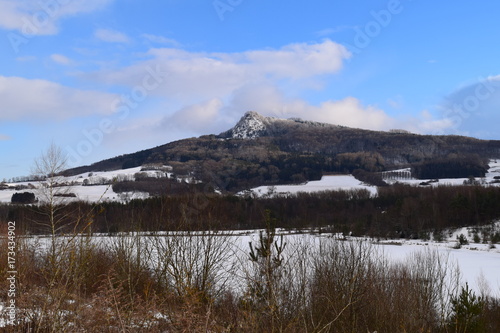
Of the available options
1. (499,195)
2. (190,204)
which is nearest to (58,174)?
(190,204)

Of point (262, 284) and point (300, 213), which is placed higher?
point (262, 284)

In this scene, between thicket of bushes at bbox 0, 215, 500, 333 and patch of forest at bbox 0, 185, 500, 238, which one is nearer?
thicket of bushes at bbox 0, 215, 500, 333

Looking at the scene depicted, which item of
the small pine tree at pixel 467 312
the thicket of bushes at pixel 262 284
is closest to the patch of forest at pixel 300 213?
the thicket of bushes at pixel 262 284

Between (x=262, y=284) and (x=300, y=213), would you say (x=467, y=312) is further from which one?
(x=300, y=213)

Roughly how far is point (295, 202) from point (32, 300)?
14281 cm

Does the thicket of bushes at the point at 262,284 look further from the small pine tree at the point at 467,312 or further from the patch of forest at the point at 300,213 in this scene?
the patch of forest at the point at 300,213

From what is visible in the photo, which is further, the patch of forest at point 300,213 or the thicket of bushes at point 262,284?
the patch of forest at point 300,213

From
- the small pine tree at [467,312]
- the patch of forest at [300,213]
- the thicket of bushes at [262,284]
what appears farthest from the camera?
the patch of forest at [300,213]

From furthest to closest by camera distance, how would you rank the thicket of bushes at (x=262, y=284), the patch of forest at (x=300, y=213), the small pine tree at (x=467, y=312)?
the patch of forest at (x=300, y=213), the small pine tree at (x=467, y=312), the thicket of bushes at (x=262, y=284)

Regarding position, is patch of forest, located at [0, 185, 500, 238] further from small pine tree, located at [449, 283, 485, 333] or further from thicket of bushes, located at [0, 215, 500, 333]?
small pine tree, located at [449, 283, 485, 333]

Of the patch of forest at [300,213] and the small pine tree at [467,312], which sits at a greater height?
the patch of forest at [300,213]

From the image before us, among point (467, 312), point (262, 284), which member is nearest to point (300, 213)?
point (467, 312)

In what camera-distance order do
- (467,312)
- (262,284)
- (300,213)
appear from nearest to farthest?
(262,284) < (467,312) < (300,213)

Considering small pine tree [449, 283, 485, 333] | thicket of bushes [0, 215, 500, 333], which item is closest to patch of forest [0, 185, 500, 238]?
thicket of bushes [0, 215, 500, 333]
